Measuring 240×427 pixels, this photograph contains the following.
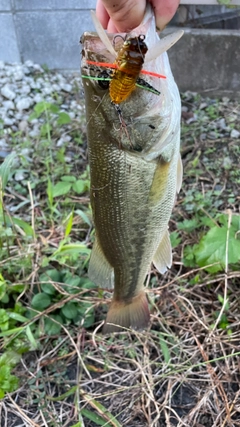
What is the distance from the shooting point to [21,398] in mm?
2244

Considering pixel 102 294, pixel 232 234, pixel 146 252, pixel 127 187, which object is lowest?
pixel 102 294

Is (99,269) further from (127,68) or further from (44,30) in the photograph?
(44,30)

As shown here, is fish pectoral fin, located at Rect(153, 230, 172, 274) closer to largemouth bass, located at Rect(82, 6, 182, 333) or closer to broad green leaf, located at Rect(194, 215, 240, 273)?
largemouth bass, located at Rect(82, 6, 182, 333)

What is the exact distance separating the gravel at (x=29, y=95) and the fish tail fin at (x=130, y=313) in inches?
81.1

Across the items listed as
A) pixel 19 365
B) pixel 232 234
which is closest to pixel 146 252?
pixel 232 234

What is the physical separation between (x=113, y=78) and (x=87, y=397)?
1.63 m

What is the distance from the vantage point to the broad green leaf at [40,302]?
96.0 inches

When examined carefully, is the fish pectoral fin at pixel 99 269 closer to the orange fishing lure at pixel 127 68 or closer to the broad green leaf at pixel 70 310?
the broad green leaf at pixel 70 310

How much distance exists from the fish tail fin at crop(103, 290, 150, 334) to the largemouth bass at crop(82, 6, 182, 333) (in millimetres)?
149

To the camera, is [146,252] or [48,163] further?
[48,163]

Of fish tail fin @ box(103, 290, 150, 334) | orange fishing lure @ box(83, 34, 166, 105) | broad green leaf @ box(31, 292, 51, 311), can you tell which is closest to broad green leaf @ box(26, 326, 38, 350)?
broad green leaf @ box(31, 292, 51, 311)

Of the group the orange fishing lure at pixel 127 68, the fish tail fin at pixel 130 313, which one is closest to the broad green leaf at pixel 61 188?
the fish tail fin at pixel 130 313

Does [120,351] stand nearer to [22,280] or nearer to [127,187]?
[22,280]

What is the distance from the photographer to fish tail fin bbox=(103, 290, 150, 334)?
80.4 inches
